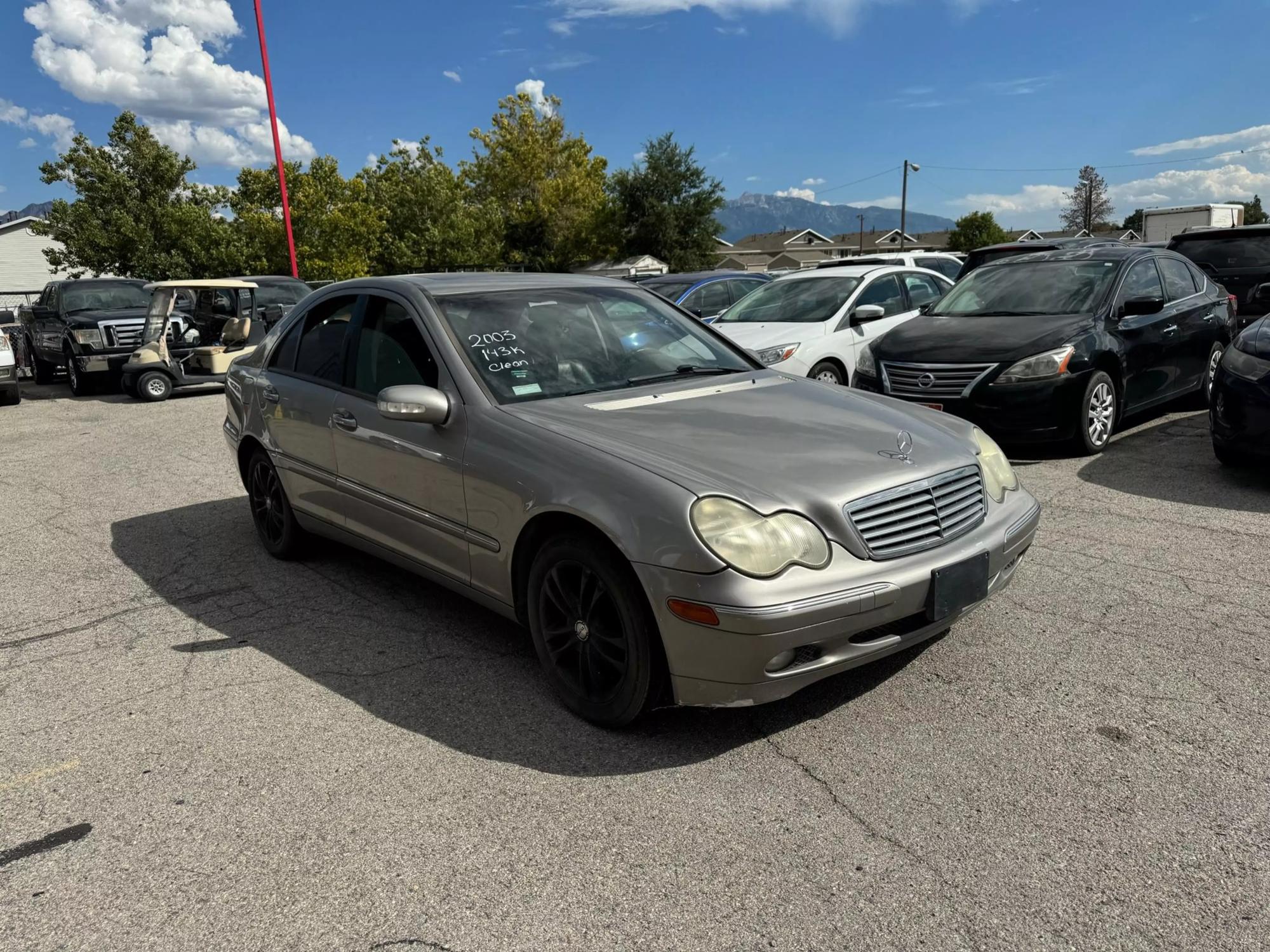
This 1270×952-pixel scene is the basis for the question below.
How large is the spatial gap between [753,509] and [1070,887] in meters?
1.34

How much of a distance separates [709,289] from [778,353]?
571 cm

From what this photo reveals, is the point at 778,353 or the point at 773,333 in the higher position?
the point at 773,333

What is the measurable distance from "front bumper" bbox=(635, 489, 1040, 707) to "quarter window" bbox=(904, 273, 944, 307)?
783cm

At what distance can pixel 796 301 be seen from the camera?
9984 millimetres

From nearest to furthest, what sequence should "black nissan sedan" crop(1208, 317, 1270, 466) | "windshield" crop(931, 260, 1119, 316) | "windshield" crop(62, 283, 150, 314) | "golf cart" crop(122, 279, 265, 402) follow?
"black nissan sedan" crop(1208, 317, 1270, 466) → "windshield" crop(931, 260, 1119, 316) → "golf cart" crop(122, 279, 265, 402) → "windshield" crop(62, 283, 150, 314)

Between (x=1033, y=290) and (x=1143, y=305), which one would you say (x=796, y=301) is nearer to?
(x=1033, y=290)

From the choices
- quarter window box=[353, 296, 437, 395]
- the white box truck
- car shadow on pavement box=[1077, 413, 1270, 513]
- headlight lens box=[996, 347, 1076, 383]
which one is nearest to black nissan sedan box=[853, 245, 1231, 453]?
headlight lens box=[996, 347, 1076, 383]

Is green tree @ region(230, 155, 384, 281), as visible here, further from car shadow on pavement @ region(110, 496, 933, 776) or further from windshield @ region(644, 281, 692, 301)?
car shadow on pavement @ region(110, 496, 933, 776)

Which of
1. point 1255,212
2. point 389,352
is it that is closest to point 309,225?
point 389,352

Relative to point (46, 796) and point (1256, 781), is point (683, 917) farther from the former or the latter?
point (46, 796)

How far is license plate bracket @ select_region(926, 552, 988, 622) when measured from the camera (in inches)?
124

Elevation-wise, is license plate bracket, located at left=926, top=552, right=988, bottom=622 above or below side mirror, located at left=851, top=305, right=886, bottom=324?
below

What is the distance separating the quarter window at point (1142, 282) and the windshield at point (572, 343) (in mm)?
4728

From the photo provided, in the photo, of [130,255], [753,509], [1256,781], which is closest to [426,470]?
[753,509]
